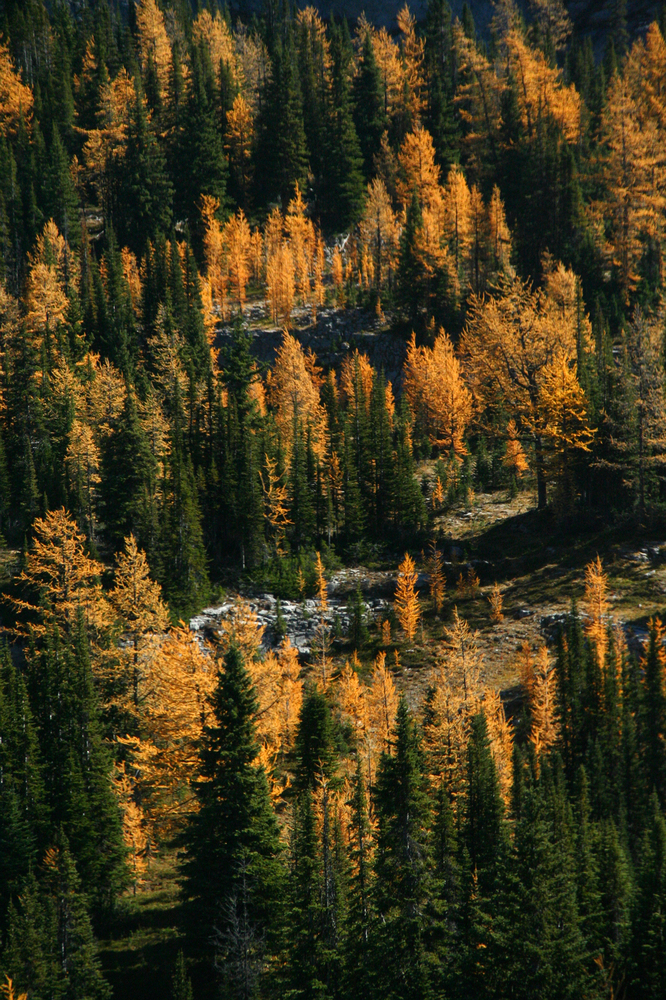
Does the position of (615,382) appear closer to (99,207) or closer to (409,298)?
(409,298)

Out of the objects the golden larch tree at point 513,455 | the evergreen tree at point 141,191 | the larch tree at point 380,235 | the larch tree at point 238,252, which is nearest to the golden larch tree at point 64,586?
the golden larch tree at point 513,455

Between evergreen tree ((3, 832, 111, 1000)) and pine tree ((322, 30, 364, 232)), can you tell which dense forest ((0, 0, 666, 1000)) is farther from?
pine tree ((322, 30, 364, 232))

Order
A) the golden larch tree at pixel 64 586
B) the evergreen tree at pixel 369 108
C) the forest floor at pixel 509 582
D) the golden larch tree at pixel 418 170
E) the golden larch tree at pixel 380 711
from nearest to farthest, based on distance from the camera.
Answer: the golden larch tree at pixel 380 711 → the golden larch tree at pixel 64 586 → the forest floor at pixel 509 582 → the golden larch tree at pixel 418 170 → the evergreen tree at pixel 369 108

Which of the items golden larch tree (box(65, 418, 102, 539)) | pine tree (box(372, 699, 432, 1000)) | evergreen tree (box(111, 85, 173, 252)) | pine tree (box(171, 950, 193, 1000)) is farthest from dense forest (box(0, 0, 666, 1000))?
pine tree (box(171, 950, 193, 1000))

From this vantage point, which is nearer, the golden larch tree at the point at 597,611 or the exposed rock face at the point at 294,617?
the golden larch tree at the point at 597,611

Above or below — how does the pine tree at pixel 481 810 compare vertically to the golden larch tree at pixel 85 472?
below

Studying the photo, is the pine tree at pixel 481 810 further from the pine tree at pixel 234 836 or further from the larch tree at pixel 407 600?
the larch tree at pixel 407 600
